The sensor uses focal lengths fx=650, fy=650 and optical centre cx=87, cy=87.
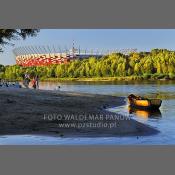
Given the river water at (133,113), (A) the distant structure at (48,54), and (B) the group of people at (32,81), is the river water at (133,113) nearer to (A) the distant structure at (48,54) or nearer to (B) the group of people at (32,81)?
(B) the group of people at (32,81)

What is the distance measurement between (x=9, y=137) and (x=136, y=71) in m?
4.23

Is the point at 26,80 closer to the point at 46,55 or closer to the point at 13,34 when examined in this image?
the point at 46,55

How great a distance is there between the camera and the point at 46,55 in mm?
16891

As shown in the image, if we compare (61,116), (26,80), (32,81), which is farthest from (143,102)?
(26,80)

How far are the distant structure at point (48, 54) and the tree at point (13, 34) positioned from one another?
331mm

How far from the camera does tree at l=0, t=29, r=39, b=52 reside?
51.2 feet

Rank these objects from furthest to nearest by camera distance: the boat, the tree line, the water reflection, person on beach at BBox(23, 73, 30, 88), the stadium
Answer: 1. person on beach at BBox(23, 73, 30, 88)
2. the tree line
3. the water reflection
4. the boat
5. the stadium

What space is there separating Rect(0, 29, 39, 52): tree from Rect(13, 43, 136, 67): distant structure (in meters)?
0.33

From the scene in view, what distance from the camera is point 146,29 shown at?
15.8 metres

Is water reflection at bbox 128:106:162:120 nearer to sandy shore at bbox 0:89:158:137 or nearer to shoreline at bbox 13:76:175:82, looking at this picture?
sandy shore at bbox 0:89:158:137

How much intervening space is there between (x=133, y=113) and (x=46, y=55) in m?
2.71

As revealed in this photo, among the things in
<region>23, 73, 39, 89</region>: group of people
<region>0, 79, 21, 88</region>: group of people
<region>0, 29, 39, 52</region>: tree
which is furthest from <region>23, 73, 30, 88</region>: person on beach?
<region>0, 29, 39, 52</region>: tree

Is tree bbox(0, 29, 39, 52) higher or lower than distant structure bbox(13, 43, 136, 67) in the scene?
higher

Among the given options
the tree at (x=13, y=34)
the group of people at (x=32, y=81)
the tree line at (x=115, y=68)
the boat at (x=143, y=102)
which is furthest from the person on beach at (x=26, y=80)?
the boat at (x=143, y=102)
